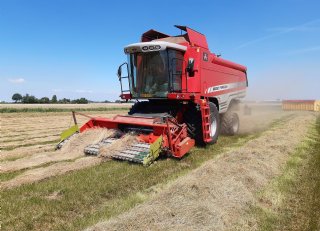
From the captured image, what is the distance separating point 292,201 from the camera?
4504 millimetres

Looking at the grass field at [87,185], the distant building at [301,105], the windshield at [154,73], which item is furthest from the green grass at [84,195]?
the distant building at [301,105]

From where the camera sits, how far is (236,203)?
169 inches

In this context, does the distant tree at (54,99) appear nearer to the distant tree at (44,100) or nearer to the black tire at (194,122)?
the distant tree at (44,100)

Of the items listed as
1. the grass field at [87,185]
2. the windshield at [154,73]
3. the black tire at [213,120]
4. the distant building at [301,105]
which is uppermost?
the windshield at [154,73]

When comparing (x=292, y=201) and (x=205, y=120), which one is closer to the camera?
(x=292, y=201)

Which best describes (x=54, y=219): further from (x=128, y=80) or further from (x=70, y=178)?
(x=128, y=80)

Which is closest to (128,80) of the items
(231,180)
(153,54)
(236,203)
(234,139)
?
(153,54)

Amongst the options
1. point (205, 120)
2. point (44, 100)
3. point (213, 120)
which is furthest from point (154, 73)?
point (44, 100)

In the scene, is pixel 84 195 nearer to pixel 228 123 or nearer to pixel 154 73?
pixel 154 73

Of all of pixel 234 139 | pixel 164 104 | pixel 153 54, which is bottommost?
pixel 234 139

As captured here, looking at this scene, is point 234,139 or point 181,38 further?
point 234,139

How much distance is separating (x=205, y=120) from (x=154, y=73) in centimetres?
184

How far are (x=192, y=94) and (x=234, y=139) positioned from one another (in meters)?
3.09

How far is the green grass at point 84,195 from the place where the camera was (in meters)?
3.90
